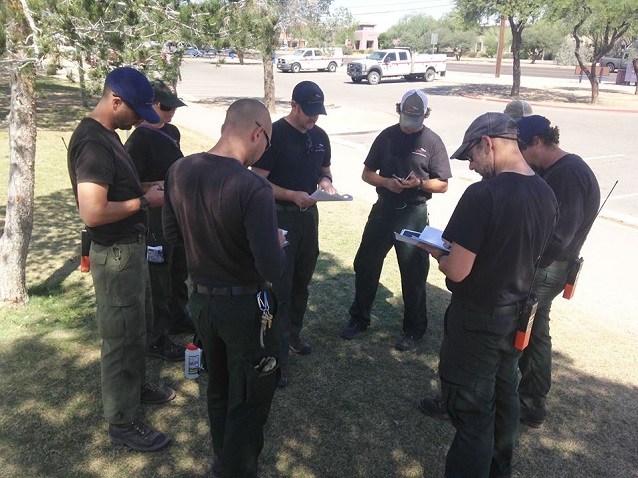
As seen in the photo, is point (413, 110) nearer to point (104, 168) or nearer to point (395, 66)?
point (104, 168)

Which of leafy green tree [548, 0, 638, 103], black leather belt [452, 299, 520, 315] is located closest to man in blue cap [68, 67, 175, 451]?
black leather belt [452, 299, 520, 315]

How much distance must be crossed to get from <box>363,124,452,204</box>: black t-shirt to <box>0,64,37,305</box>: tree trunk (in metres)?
2.91

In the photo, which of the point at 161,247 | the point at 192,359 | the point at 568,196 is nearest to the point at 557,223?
the point at 568,196

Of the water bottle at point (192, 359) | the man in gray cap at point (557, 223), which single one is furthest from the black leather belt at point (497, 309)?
the water bottle at point (192, 359)

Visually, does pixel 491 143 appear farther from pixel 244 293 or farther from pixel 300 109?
pixel 300 109

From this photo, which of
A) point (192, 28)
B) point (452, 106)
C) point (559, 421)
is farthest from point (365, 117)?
point (559, 421)

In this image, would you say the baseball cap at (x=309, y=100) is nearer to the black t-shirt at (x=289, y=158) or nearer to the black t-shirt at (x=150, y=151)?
→ the black t-shirt at (x=289, y=158)

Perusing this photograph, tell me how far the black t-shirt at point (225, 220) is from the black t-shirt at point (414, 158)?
2063mm

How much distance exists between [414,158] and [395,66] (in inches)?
1174

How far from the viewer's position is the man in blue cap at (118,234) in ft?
8.68

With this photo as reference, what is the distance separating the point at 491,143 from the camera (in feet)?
8.05

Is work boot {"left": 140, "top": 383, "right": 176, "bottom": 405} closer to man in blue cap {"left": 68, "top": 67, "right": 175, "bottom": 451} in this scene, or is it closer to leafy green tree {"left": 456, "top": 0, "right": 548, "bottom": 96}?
man in blue cap {"left": 68, "top": 67, "right": 175, "bottom": 451}

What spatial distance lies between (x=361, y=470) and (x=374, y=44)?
8674 centimetres

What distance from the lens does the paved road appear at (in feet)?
34.7
